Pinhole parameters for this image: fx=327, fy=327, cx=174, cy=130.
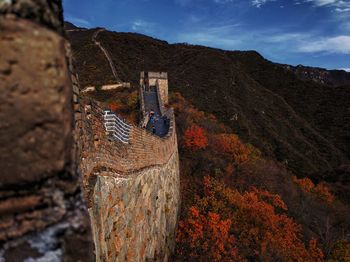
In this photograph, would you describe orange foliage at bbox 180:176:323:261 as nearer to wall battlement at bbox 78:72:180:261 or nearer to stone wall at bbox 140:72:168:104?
wall battlement at bbox 78:72:180:261

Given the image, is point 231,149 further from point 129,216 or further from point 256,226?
point 129,216

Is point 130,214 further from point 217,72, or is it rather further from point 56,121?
point 217,72

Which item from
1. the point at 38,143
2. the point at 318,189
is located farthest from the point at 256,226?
the point at 38,143

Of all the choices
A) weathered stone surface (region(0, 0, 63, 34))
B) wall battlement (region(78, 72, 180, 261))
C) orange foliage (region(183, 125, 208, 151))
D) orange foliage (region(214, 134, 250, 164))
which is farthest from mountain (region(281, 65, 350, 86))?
weathered stone surface (region(0, 0, 63, 34))

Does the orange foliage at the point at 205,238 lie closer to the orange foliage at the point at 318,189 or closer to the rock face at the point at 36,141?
the rock face at the point at 36,141

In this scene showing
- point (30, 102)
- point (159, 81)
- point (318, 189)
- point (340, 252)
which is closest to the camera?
point (30, 102)

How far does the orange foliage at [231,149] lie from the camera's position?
27703mm

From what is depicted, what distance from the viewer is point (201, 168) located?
23875 millimetres

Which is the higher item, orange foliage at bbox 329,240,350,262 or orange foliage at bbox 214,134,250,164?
orange foliage at bbox 214,134,250,164

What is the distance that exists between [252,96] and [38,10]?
59.6 m

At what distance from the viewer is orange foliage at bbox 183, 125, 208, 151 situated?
84.2 feet

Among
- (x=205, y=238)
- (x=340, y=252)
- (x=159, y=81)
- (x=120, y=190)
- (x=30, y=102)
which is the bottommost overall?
(x=340, y=252)

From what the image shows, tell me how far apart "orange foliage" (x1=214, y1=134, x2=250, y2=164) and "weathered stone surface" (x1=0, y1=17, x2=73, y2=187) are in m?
26.5

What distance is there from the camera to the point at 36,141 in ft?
4.13
